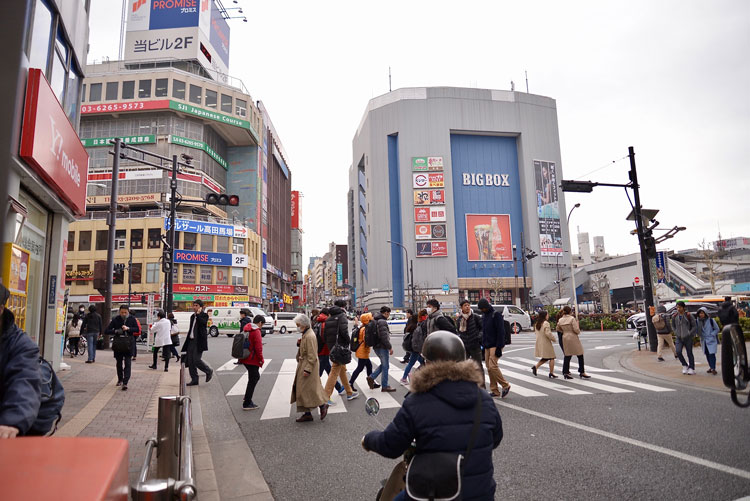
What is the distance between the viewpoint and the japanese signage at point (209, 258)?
153 ft

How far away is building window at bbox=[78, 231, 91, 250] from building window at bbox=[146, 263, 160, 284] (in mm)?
6606

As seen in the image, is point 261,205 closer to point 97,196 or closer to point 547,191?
point 97,196

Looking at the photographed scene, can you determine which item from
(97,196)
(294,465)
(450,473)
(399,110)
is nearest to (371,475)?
(294,465)

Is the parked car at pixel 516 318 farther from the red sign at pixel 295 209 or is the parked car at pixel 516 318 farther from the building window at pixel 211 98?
the red sign at pixel 295 209

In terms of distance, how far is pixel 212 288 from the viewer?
159 feet

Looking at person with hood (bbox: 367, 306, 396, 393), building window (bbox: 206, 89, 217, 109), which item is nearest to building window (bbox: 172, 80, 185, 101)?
building window (bbox: 206, 89, 217, 109)

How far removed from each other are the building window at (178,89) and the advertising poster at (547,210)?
5142cm

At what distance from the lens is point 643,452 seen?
519cm

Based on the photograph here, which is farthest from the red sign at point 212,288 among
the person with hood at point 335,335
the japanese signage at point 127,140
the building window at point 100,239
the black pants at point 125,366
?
the person with hood at point 335,335

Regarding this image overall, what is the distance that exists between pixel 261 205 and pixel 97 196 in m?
19.3

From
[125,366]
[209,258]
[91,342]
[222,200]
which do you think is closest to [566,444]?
[125,366]

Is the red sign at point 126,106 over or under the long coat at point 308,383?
over

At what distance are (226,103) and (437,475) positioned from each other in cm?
6278

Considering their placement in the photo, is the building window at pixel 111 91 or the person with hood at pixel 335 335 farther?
the building window at pixel 111 91
